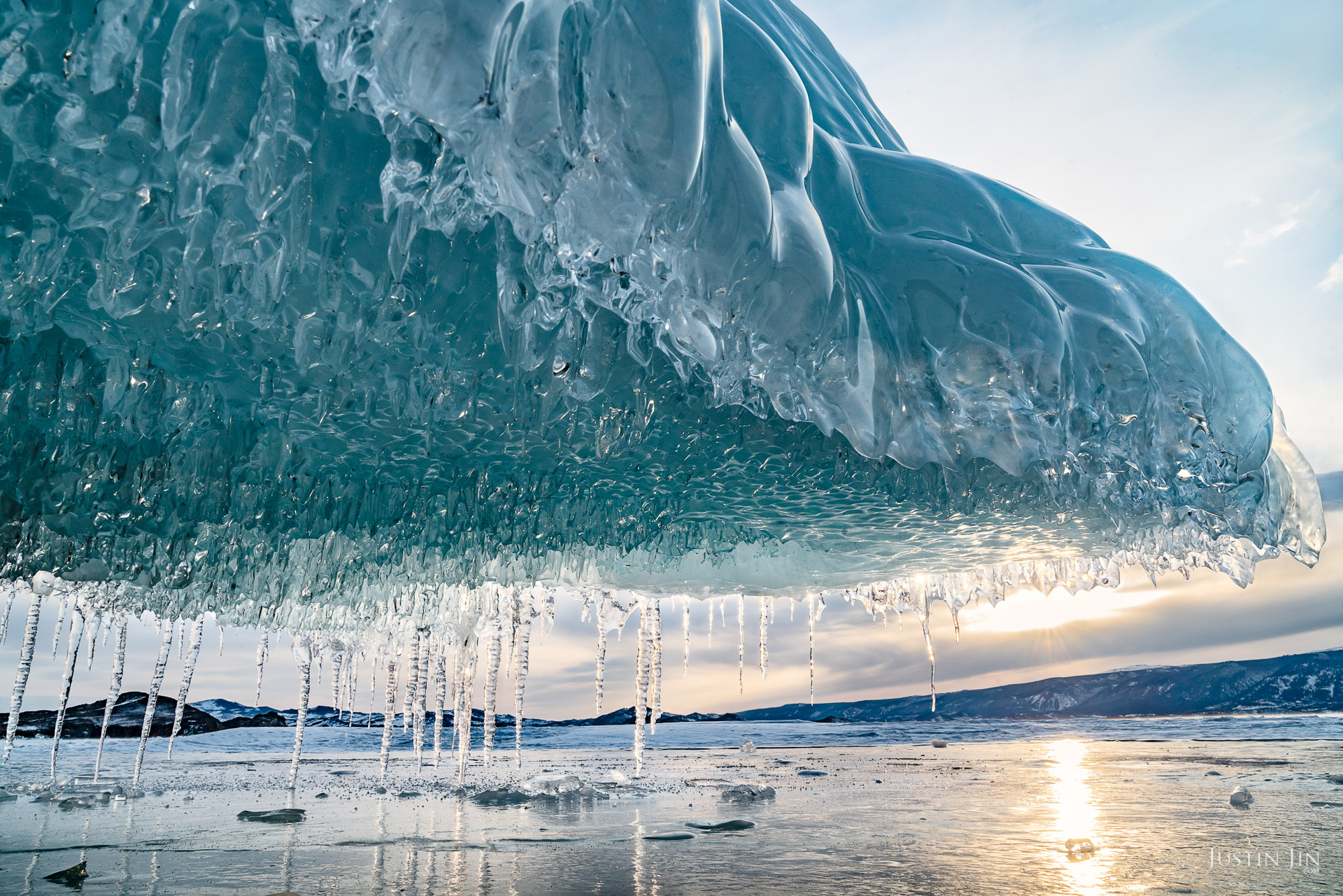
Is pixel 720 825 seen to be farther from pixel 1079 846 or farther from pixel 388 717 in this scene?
pixel 388 717

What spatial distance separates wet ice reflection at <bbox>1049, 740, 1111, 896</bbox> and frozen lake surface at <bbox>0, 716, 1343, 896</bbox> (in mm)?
23

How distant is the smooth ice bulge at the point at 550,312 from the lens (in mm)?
2039

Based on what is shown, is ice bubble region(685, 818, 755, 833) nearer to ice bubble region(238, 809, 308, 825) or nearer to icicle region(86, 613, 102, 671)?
ice bubble region(238, 809, 308, 825)

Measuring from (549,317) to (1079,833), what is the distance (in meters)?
5.13

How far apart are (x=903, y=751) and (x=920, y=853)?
17.3 m

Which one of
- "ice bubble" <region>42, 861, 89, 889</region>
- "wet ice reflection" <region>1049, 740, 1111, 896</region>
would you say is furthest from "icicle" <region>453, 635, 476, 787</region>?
"wet ice reflection" <region>1049, 740, 1111, 896</region>

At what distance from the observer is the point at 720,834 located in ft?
16.4

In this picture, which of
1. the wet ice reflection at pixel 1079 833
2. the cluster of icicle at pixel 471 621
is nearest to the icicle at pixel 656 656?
the cluster of icicle at pixel 471 621

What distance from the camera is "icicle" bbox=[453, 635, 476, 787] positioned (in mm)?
9125

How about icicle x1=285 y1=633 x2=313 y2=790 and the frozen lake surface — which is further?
icicle x1=285 y1=633 x2=313 y2=790

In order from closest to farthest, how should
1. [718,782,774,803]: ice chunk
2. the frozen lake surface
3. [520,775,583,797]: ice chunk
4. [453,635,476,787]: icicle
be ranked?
the frozen lake surface
[718,782,774,803]: ice chunk
[520,775,583,797]: ice chunk
[453,635,476,787]: icicle

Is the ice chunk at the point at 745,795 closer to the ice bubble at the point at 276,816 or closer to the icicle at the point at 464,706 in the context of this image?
the icicle at the point at 464,706

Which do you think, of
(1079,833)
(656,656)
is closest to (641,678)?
(656,656)

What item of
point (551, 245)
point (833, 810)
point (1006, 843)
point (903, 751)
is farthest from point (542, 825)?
point (903, 751)
